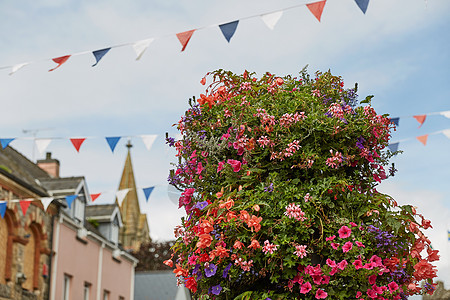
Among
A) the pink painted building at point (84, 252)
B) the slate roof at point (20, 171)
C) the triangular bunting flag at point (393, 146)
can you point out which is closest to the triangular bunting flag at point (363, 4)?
the triangular bunting flag at point (393, 146)

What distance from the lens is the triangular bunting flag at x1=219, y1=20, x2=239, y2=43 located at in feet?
23.8

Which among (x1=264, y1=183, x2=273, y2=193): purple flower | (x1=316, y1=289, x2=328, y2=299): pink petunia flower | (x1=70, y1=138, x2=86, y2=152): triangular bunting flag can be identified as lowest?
(x1=316, y1=289, x2=328, y2=299): pink petunia flower

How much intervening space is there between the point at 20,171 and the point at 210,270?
16.8 m

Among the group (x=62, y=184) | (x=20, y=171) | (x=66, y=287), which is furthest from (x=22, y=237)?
(x=62, y=184)

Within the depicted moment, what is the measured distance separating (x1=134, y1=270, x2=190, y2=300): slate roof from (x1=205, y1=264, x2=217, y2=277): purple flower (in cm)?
2401

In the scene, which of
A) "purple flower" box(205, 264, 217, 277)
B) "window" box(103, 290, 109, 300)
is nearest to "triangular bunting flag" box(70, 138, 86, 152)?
"purple flower" box(205, 264, 217, 277)

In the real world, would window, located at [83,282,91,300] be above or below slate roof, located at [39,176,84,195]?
below

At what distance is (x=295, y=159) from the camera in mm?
4031

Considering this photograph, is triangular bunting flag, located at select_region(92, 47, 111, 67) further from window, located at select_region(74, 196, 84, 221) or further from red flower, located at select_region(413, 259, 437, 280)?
window, located at select_region(74, 196, 84, 221)

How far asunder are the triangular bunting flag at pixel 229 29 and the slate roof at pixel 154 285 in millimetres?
21343

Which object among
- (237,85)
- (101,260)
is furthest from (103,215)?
(237,85)

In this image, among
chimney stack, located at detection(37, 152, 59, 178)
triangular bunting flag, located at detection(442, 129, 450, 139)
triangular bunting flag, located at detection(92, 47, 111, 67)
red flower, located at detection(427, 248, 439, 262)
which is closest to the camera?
red flower, located at detection(427, 248, 439, 262)

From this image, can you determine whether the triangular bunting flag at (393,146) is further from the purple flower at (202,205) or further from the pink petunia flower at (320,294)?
the pink petunia flower at (320,294)

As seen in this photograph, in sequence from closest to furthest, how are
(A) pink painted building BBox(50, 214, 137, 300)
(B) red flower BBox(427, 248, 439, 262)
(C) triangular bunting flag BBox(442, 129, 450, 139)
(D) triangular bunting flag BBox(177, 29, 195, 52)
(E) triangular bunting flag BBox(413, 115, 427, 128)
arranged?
(B) red flower BBox(427, 248, 439, 262) < (D) triangular bunting flag BBox(177, 29, 195, 52) < (E) triangular bunting flag BBox(413, 115, 427, 128) < (C) triangular bunting flag BBox(442, 129, 450, 139) < (A) pink painted building BBox(50, 214, 137, 300)
